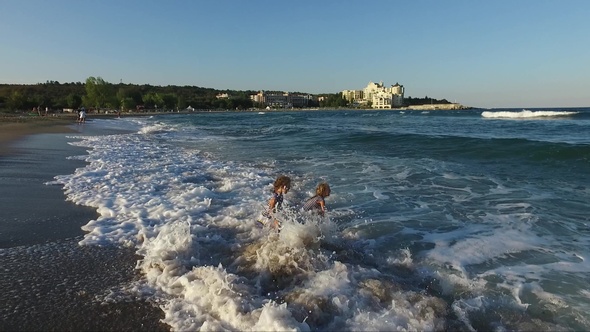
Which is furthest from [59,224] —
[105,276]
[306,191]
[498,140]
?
[498,140]

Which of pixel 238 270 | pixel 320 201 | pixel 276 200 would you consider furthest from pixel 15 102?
pixel 238 270

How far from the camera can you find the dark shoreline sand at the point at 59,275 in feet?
11.6

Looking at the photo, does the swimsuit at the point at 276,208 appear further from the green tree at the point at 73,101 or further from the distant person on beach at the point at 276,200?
the green tree at the point at 73,101

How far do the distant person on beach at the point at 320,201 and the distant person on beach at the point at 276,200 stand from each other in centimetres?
45

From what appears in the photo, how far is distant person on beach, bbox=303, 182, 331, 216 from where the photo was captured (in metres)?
6.11

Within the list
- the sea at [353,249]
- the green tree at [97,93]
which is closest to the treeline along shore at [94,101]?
the green tree at [97,93]

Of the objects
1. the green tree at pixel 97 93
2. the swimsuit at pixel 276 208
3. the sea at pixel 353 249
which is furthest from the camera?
the green tree at pixel 97 93

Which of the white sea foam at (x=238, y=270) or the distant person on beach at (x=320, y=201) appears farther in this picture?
the distant person on beach at (x=320, y=201)

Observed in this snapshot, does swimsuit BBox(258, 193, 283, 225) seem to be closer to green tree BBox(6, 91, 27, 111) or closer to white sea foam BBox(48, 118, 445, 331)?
white sea foam BBox(48, 118, 445, 331)

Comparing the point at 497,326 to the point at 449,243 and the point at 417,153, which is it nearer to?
the point at 449,243

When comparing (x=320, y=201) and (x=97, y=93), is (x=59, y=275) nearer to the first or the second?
(x=320, y=201)

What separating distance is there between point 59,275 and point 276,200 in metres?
3.07

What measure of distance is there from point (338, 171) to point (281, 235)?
313 inches

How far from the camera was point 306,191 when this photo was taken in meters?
9.75
